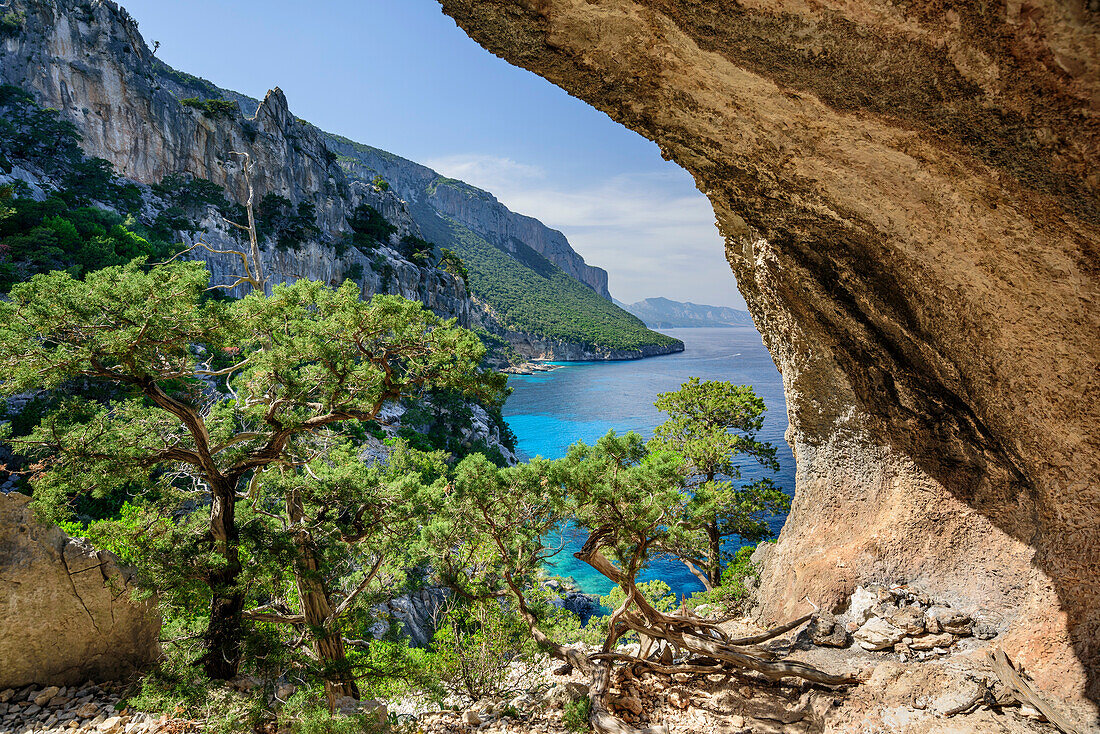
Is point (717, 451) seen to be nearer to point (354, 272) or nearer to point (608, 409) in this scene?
point (354, 272)

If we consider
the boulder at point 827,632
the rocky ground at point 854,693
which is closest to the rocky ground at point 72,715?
the rocky ground at point 854,693

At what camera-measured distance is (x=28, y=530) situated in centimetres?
476

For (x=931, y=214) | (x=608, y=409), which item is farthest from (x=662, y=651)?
(x=608, y=409)

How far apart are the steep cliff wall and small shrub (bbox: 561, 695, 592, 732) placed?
408 cm

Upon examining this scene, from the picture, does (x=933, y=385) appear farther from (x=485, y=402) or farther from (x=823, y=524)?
(x=485, y=402)

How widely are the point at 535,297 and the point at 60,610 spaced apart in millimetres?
95148

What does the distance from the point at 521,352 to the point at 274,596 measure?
75321 millimetres

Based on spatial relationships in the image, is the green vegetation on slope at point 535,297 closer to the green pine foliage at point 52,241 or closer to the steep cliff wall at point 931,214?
the green pine foliage at point 52,241

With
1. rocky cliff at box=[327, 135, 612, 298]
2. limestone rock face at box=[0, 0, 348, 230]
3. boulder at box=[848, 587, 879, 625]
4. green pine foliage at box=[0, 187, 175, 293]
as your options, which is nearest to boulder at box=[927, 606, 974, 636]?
boulder at box=[848, 587, 879, 625]

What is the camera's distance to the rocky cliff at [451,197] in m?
111

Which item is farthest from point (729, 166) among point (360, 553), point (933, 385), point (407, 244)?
point (407, 244)

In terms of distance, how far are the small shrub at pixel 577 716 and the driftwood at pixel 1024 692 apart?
4.05 meters

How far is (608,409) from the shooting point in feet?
151

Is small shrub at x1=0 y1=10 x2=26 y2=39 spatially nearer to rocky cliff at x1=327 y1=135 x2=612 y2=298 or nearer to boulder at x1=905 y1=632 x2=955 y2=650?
boulder at x1=905 y1=632 x2=955 y2=650
